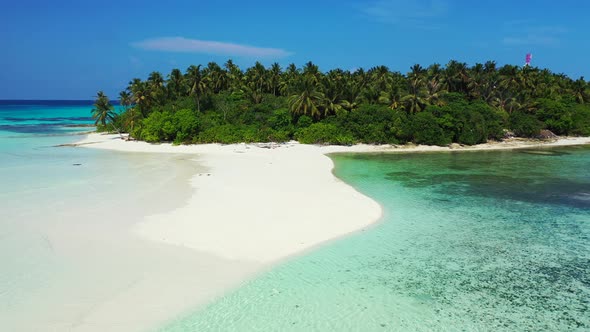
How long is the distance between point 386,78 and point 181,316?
210 ft

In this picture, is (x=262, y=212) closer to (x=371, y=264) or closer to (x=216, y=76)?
(x=371, y=264)

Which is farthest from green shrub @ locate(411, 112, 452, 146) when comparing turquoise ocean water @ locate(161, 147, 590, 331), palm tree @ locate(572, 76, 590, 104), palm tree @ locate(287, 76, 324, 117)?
palm tree @ locate(572, 76, 590, 104)

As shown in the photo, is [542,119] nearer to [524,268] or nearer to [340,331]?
[524,268]

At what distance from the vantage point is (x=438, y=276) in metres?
13.4

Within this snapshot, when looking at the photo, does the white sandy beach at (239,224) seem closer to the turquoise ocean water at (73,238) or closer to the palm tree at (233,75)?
the turquoise ocean water at (73,238)

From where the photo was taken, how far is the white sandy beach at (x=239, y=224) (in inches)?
462

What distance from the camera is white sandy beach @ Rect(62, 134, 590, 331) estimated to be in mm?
11734

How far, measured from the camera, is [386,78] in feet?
225

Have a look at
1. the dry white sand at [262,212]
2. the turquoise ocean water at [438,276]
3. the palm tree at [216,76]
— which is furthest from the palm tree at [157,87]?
the turquoise ocean water at [438,276]

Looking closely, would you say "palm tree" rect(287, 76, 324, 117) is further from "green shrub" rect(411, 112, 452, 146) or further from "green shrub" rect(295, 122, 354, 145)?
"green shrub" rect(411, 112, 452, 146)

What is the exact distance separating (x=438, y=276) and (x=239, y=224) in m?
8.56

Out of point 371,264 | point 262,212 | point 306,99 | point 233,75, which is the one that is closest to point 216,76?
point 233,75

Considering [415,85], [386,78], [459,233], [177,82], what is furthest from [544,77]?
[459,233]

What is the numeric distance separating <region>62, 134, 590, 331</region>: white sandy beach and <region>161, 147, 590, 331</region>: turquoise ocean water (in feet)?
2.71
